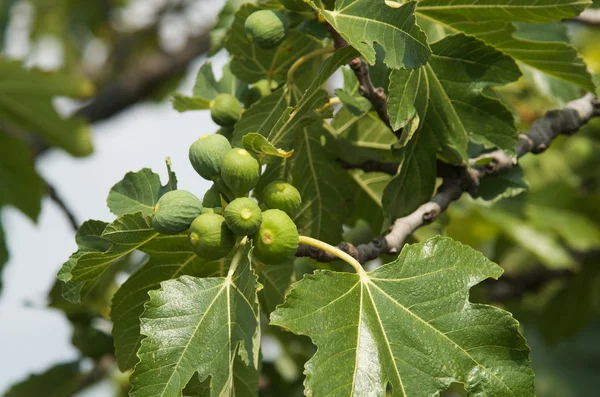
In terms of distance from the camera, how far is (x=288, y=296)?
1.24 meters

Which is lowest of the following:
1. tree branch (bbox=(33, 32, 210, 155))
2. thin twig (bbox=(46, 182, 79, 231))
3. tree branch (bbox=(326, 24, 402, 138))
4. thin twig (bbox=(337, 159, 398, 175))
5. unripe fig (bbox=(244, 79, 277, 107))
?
tree branch (bbox=(33, 32, 210, 155))

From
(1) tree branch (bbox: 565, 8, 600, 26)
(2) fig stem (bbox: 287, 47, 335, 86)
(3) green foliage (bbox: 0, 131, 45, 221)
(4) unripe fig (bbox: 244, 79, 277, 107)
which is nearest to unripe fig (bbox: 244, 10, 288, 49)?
(2) fig stem (bbox: 287, 47, 335, 86)

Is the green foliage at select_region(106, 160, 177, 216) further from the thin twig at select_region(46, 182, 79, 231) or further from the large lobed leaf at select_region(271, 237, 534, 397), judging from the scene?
the thin twig at select_region(46, 182, 79, 231)

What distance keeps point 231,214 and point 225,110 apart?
1.50 ft

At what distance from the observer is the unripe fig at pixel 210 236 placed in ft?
4.10

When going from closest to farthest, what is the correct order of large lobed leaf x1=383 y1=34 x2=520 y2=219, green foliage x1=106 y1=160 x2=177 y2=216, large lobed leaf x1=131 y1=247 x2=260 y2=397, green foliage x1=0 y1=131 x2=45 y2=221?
1. large lobed leaf x1=131 y1=247 x2=260 y2=397
2. green foliage x1=106 y1=160 x2=177 y2=216
3. large lobed leaf x1=383 y1=34 x2=520 y2=219
4. green foliage x1=0 y1=131 x2=45 y2=221

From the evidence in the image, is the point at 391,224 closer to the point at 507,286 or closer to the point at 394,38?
the point at 394,38

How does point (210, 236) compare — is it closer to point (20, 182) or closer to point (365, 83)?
point (365, 83)

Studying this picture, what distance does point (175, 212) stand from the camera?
1273mm

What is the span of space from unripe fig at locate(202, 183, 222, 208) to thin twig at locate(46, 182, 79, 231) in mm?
1297

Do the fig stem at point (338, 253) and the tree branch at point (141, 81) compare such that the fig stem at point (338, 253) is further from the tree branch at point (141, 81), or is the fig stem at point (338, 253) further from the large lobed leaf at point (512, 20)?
the tree branch at point (141, 81)

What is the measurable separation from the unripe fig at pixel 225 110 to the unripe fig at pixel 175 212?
1.22 ft

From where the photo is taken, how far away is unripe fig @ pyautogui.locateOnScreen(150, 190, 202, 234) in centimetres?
128

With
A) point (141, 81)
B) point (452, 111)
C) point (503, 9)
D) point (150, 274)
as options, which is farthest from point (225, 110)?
point (141, 81)
